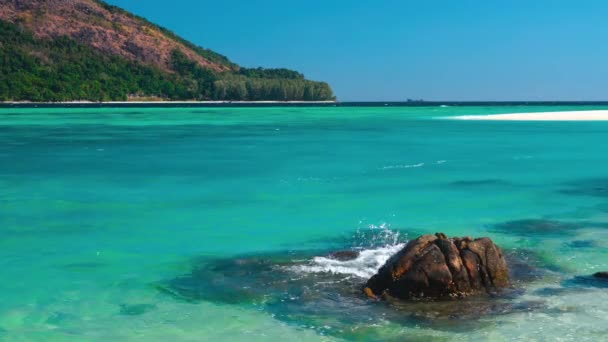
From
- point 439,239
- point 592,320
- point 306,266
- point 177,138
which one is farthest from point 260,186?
point 177,138

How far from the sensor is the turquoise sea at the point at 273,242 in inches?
445

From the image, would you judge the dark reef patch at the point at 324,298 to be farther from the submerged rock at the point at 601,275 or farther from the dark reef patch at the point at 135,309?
the submerged rock at the point at 601,275

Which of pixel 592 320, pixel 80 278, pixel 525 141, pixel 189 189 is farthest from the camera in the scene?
pixel 525 141

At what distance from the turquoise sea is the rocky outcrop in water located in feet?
1.47

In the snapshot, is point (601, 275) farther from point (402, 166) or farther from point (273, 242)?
point (402, 166)

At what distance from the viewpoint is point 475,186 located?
2889cm

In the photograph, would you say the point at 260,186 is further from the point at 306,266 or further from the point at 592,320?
the point at 592,320

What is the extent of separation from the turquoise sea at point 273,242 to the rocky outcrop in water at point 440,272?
447mm

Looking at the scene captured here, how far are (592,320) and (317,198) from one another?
14.9 m

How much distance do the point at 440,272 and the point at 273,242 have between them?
6384mm

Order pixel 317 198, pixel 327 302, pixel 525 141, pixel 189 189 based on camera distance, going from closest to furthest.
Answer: pixel 327 302 < pixel 317 198 < pixel 189 189 < pixel 525 141

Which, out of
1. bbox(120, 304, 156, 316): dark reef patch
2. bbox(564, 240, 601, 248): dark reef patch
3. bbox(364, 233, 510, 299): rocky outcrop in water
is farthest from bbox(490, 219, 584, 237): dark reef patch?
bbox(120, 304, 156, 316): dark reef patch

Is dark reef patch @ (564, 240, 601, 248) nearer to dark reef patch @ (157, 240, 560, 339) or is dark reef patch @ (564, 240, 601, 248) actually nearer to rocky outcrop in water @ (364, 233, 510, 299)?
dark reef patch @ (157, 240, 560, 339)

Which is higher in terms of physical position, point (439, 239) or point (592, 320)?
point (439, 239)
